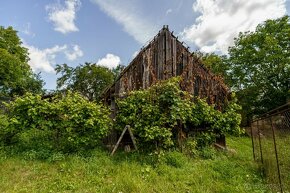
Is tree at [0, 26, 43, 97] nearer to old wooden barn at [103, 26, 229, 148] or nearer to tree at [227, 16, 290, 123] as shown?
old wooden barn at [103, 26, 229, 148]

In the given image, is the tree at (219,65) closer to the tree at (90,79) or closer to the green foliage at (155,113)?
the tree at (90,79)

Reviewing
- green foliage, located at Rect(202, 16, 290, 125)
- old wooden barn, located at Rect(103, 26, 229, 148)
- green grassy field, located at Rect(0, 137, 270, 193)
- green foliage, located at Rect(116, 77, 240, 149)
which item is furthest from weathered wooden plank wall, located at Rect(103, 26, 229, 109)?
green foliage, located at Rect(202, 16, 290, 125)

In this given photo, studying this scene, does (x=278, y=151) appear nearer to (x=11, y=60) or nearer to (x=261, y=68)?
(x=261, y=68)

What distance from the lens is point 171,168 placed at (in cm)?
625

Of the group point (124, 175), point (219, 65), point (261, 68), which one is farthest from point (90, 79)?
point (124, 175)

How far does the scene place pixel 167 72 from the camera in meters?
9.48

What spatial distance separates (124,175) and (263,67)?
20.6 m

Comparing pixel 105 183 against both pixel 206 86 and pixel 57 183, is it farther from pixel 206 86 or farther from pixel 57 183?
pixel 206 86

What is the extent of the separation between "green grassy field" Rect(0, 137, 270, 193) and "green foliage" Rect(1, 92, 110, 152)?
2.15 ft

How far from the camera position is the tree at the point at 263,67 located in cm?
2027

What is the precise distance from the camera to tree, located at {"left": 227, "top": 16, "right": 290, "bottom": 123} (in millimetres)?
20266

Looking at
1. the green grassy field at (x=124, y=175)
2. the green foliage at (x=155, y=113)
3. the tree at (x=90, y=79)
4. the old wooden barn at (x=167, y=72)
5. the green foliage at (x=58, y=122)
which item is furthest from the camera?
the tree at (x=90, y=79)

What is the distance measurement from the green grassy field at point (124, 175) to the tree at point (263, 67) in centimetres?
1633

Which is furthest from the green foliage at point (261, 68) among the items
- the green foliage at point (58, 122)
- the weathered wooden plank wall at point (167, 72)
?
the green foliage at point (58, 122)
